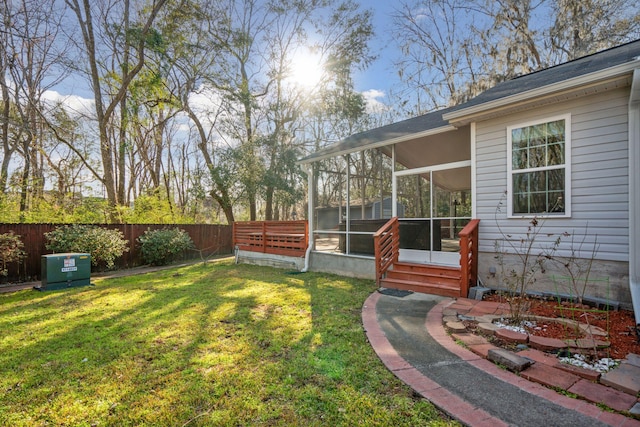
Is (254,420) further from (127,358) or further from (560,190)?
(560,190)

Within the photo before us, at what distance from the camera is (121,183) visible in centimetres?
1447

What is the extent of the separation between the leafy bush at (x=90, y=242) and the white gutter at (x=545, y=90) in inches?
366

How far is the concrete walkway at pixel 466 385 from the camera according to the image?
1.86 meters

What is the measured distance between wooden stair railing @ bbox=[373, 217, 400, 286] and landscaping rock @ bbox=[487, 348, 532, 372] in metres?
3.13

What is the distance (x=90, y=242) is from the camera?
26.8ft

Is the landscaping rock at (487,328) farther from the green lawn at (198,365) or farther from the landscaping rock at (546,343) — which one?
the green lawn at (198,365)

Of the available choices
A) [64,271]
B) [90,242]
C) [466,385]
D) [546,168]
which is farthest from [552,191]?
[90,242]

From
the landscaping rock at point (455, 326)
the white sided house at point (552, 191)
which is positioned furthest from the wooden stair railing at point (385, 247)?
the landscaping rock at point (455, 326)

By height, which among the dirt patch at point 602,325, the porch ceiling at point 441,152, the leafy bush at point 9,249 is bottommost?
the dirt patch at point 602,325

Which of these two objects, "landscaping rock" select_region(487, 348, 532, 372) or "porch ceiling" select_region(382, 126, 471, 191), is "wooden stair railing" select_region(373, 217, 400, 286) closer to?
"porch ceiling" select_region(382, 126, 471, 191)

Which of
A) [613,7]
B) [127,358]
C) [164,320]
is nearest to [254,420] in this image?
[127,358]

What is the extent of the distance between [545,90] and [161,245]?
36.3ft

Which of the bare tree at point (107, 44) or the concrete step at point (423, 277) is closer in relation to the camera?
the concrete step at point (423, 277)

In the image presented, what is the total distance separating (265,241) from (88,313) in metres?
5.33
